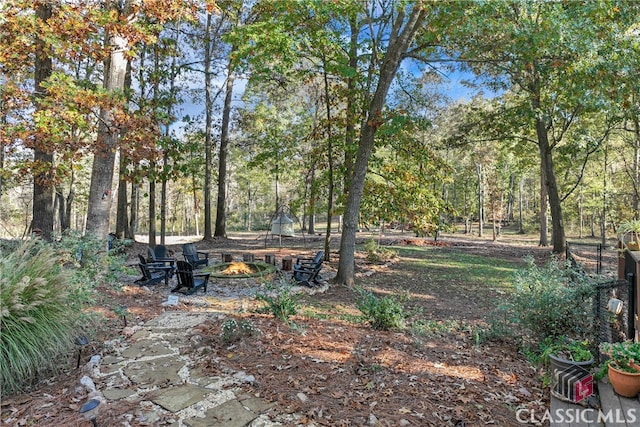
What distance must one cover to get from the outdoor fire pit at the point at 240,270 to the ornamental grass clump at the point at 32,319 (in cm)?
500

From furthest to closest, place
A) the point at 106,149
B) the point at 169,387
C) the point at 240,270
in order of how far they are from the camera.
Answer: the point at 240,270
the point at 106,149
the point at 169,387

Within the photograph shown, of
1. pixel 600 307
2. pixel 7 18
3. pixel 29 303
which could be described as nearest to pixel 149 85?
pixel 7 18

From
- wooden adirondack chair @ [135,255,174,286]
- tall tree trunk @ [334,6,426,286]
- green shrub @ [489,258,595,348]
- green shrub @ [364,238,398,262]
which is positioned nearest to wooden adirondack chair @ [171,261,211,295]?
wooden adirondack chair @ [135,255,174,286]

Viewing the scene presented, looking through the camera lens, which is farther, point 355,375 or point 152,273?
point 152,273

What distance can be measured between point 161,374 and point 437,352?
9.53ft

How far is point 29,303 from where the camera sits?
306 cm

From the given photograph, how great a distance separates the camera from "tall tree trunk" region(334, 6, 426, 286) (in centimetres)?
800

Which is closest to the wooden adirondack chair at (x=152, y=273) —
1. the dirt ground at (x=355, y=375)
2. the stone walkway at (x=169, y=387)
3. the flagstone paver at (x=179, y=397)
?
the dirt ground at (x=355, y=375)

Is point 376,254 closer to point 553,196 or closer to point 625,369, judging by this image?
point 553,196

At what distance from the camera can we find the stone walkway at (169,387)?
2.69 m

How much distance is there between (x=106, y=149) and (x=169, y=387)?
4889 millimetres

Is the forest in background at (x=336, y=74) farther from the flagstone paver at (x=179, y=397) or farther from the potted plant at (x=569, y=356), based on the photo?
the potted plant at (x=569, y=356)

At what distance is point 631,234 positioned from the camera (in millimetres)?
5156

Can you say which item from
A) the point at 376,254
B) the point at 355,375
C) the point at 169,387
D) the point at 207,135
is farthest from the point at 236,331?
the point at 207,135
